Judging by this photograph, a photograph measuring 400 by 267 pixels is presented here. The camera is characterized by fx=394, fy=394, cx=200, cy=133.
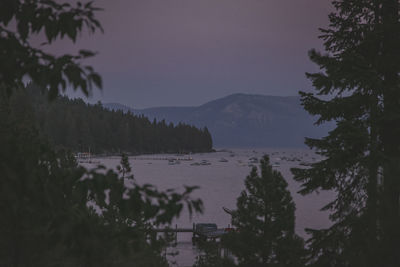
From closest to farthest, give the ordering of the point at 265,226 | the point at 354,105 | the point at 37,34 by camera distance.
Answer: the point at 37,34 < the point at 354,105 < the point at 265,226

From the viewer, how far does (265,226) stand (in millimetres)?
17797

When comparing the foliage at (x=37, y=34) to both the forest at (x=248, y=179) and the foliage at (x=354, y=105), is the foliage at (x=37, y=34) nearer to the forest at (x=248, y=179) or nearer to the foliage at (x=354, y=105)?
the forest at (x=248, y=179)

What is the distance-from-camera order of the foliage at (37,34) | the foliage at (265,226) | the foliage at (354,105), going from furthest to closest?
Answer: the foliage at (265,226) → the foliage at (354,105) → the foliage at (37,34)

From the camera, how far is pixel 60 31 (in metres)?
3.19

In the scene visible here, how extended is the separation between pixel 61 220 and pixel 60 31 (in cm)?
155

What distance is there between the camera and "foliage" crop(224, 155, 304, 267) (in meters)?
17.0

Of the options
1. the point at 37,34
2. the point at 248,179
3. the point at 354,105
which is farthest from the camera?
the point at 248,179

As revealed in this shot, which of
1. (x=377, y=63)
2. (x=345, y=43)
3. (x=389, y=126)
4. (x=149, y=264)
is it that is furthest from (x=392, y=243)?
(x=149, y=264)

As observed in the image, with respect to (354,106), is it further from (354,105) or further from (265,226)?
(265,226)

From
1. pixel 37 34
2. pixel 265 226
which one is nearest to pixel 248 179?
pixel 265 226

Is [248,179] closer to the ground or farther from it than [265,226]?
farther from it

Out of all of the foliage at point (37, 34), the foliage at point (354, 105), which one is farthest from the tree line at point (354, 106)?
the foliage at point (37, 34)

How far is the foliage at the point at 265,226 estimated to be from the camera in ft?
55.7

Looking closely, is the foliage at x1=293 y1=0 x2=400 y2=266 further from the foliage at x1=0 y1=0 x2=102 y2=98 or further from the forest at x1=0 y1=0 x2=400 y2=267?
the foliage at x1=0 y1=0 x2=102 y2=98
